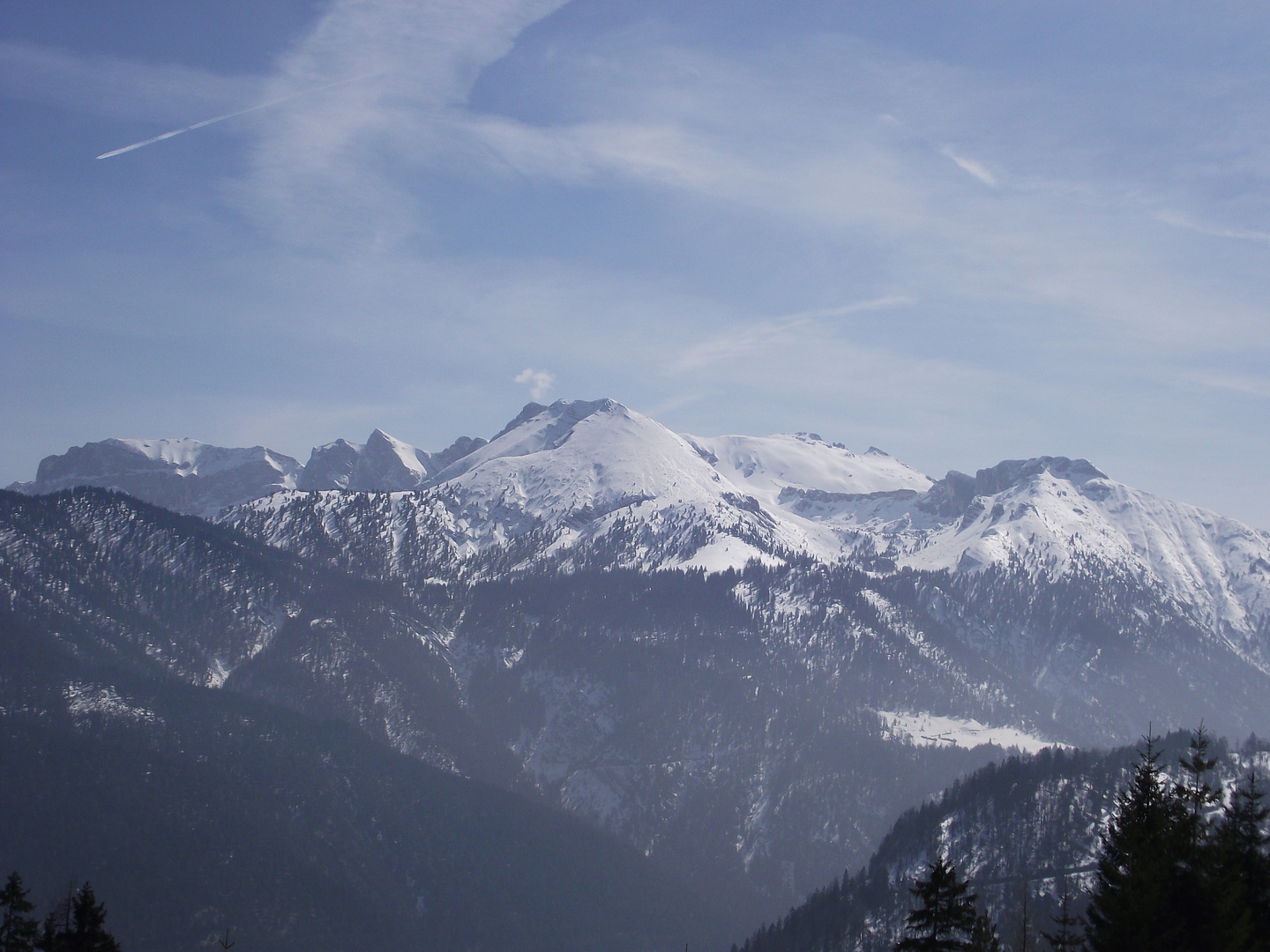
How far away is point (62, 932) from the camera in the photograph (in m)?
75.2

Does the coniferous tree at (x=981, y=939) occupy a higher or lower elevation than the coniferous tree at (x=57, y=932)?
higher

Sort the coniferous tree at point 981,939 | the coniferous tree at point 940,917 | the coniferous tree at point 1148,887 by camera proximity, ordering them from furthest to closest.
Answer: the coniferous tree at point 981,939 < the coniferous tree at point 940,917 < the coniferous tree at point 1148,887

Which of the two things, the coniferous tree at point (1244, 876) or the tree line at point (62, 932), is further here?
the tree line at point (62, 932)

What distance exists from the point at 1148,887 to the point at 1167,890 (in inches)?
57.5

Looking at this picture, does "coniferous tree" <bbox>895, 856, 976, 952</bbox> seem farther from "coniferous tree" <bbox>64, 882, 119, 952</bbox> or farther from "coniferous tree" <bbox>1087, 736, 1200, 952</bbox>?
"coniferous tree" <bbox>64, 882, 119, 952</bbox>

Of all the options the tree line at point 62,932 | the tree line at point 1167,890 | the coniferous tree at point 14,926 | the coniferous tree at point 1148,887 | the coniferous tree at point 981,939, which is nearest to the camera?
the tree line at point 1167,890

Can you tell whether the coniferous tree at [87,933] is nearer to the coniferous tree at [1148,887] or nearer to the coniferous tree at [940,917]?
the coniferous tree at [940,917]

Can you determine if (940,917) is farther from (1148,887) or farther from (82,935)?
(82,935)

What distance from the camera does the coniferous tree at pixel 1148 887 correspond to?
4953 centimetres

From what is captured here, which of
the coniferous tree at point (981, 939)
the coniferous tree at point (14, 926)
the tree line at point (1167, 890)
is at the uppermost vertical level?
the tree line at point (1167, 890)

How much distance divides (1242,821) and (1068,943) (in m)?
11.5

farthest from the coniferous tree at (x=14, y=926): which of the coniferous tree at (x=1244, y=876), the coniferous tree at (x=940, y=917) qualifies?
the coniferous tree at (x=1244, y=876)

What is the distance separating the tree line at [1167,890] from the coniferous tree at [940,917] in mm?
47

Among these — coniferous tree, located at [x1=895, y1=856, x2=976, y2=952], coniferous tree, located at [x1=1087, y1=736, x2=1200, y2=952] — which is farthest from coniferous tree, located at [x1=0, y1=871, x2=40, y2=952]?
coniferous tree, located at [x1=1087, y1=736, x2=1200, y2=952]
